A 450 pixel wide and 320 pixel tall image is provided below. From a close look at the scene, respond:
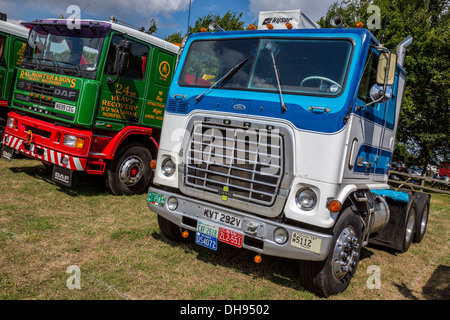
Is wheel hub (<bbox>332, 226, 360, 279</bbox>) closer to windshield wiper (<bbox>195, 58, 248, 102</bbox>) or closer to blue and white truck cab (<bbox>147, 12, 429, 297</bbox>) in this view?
blue and white truck cab (<bbox>147, 12, 429, 297</bbox>)

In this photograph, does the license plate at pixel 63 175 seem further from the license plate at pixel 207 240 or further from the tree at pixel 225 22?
the tree at pixel 225 22

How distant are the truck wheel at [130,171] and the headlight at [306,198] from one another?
4.31m

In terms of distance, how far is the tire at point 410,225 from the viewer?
5.88 m

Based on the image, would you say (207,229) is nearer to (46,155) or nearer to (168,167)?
(168,167)

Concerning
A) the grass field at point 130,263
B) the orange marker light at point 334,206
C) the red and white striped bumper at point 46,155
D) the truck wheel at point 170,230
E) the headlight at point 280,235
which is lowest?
the grass field at point 130,263

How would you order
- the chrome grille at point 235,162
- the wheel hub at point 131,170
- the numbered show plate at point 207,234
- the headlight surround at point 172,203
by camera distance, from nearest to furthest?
the chrome grille at point 235,162 → the numbered show plate at point 207,234 → the headlight surround at point 172,203 → the wheel hub at point 131,170

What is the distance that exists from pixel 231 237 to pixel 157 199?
114cm

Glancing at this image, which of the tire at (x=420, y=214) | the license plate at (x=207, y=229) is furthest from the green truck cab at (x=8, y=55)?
the tire at (x=420, y=214)

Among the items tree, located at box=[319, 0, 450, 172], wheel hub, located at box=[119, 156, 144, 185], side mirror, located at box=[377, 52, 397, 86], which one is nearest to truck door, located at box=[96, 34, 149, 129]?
wheel hub, located at box=[119, 156, 144, 185]

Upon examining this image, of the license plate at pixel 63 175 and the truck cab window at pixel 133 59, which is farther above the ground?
the truck cab window at pixel 133 59

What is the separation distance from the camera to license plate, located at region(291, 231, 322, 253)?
11.4 ft

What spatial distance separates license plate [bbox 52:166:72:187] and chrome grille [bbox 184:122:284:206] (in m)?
2.84
